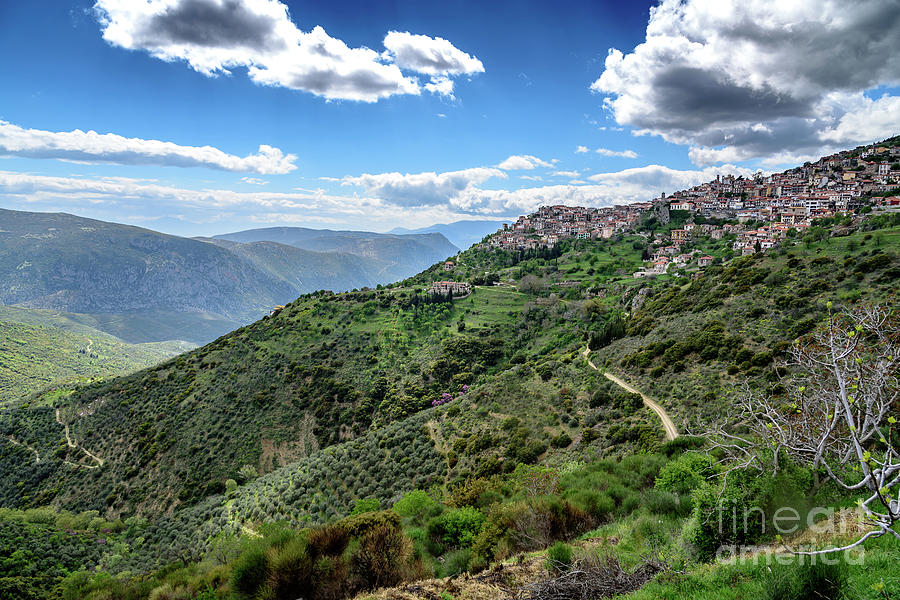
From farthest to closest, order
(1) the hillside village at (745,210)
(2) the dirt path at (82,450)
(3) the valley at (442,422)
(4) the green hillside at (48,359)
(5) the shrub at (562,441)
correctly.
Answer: (4) the green hillside at (48,359) → (1) the hillside village at (745,210) → (2) the dirt path at (82,450) → (5) the shrub at (562,441) → (3) the valley at (442,422)

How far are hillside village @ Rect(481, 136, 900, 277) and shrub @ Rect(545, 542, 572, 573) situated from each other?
63380 millimetres

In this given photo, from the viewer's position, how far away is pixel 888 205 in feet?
205

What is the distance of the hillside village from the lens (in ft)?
240

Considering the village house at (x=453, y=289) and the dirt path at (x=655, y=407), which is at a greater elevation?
the village house at (x=453, y=289)

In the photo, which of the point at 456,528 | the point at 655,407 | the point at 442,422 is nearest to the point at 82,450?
the point at 442,422

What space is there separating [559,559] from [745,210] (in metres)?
119

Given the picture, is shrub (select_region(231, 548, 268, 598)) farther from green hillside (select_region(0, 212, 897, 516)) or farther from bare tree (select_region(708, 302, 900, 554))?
green hillside (select_region(0, 212, 897, 516))

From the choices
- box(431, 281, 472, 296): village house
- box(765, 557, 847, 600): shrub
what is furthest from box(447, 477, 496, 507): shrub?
box(431, 281, 472, 296): village house

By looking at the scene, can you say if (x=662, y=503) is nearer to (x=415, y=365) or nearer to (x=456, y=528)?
→ (x=456, y=528)

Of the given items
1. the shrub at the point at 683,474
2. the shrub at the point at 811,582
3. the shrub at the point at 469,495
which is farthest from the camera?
the shrub at the point at 469,495

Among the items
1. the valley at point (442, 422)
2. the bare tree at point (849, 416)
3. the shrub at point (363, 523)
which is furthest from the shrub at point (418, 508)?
the bare tree at point (849, 416)

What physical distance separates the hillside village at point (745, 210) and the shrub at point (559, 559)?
63.4m

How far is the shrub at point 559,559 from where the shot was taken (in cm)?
772

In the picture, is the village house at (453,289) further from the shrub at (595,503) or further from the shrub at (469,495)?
the shrub at (595,503)
